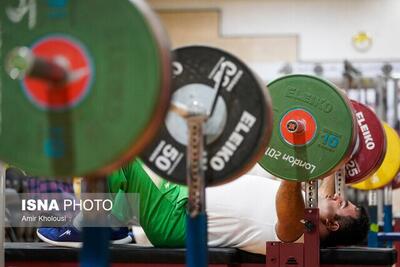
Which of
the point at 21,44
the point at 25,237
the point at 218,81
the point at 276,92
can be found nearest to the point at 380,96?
the point at 25,237

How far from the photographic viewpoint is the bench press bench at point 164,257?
318 centimetres

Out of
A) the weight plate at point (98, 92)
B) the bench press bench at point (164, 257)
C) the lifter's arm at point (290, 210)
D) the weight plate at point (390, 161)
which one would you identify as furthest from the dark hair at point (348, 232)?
the weight plate at point (98, 92)

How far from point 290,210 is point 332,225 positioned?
0.49 meters

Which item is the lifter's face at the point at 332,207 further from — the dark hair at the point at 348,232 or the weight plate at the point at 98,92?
the weight plate at the point at 98,92

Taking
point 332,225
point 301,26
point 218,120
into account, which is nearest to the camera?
point 218,120

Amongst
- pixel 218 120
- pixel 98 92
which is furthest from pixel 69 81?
pixel 218 120

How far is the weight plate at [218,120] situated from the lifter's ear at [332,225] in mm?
1527

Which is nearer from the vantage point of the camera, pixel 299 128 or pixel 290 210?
pixel 299 128

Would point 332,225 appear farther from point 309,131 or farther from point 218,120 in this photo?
point 218,120

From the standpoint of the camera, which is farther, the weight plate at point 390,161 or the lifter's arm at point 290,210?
the weight plate at point 390,161

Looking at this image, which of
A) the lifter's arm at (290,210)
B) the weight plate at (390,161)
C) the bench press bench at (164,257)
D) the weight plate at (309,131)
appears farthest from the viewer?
the weight plate at (390,161)

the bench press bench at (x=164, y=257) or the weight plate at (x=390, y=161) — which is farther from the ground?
the weight plate at (x=390, y=161)

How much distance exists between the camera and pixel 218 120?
1.97 meters

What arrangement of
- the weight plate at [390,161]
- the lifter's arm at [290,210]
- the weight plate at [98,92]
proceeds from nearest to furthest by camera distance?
1. the weight plate at [98,92]
2. the lifter's arm at [290,210]
3. the weight plate at [390,161]
